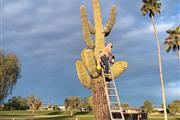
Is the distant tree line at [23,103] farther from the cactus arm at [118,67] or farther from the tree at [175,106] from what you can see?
the cactus arm at [118,67]

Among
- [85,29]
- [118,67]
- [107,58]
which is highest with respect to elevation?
[85,29]

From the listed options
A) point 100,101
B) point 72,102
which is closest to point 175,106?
point 72,102

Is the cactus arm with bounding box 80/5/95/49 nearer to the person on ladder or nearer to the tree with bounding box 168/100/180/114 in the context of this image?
the person on ladder

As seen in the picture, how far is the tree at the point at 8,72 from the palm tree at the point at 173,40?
24.3 meters

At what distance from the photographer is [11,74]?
62.5 metres

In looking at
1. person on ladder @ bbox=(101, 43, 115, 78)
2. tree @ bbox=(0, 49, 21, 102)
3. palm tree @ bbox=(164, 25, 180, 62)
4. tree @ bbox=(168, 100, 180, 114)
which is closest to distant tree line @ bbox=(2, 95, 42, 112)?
tree @ bbox=(168, 100, 180, 114)

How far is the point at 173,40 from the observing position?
54125 millimetres

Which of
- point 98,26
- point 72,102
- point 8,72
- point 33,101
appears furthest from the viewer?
point 33,101

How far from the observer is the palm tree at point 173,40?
53844mm

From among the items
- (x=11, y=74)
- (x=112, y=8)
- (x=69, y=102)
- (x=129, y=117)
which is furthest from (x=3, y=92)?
(x=69, y=102)

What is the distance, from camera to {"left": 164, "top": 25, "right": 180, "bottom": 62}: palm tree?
53.8 meters

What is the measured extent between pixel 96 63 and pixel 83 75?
4.75ft

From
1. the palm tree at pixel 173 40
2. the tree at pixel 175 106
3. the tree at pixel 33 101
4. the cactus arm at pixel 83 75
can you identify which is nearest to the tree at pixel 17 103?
the tree at pixel 33 101

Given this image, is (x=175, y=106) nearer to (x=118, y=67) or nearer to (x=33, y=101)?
(x=33, y=101)
